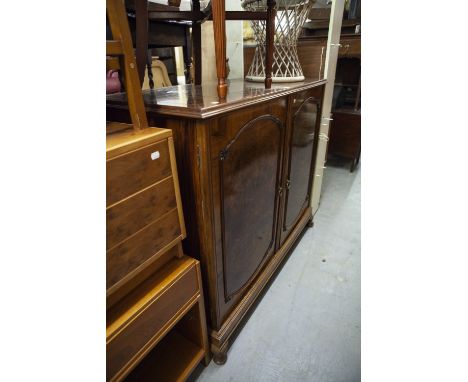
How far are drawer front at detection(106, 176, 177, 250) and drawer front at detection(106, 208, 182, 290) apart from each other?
15mm

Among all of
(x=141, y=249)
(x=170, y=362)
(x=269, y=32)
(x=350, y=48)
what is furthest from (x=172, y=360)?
(x=350, y=48)

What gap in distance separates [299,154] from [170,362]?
1018mm

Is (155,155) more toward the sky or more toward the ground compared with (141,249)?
more toward the sky

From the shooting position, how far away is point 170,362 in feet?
3.07

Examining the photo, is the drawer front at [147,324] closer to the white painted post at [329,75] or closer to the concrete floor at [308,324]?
the concrete floor at [308,324]

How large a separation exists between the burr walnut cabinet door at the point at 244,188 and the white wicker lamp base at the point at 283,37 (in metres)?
0.35

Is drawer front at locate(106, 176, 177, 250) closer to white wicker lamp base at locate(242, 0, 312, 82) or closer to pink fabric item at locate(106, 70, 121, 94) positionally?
white wicker lamp base at locate(242, 0, 312, 82)

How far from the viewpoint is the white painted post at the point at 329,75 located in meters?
1.34

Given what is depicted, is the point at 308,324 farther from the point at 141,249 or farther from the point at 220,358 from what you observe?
the point at 141,249

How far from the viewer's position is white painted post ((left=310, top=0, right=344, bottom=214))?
1337 millimetres

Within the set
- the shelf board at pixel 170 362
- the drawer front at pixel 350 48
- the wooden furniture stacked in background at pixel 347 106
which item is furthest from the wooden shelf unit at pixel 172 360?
the drawer front at pixel 350 48
